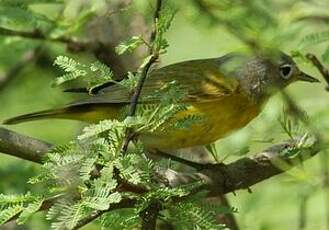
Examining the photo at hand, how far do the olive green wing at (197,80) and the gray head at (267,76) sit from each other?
0.10 m

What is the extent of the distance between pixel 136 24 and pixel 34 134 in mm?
1353

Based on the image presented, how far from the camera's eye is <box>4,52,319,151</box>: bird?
5020 millimetres

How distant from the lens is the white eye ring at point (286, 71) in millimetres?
5689

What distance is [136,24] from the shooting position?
5805mm

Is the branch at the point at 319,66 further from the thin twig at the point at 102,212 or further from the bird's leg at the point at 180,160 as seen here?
the bird's leg at the point at 180,160

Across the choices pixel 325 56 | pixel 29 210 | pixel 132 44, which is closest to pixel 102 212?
pixel 29 210

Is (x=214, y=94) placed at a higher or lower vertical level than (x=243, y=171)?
higher

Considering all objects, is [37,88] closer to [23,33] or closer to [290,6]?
[23,33]

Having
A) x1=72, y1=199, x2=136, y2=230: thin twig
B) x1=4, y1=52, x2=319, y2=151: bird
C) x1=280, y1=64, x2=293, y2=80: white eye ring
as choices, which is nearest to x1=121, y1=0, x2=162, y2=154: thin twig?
x1=72, y1=199, x2=136, y2=230: thin twig

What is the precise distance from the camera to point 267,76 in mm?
6023

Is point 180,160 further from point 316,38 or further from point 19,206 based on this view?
point 19,206

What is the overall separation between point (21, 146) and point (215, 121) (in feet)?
6.36

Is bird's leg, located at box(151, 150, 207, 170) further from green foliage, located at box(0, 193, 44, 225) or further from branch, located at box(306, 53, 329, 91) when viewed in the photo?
green foliage, located at box(0, 193, 44, 225)

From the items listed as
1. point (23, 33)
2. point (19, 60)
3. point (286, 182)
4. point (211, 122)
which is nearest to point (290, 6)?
point (286, 182)
